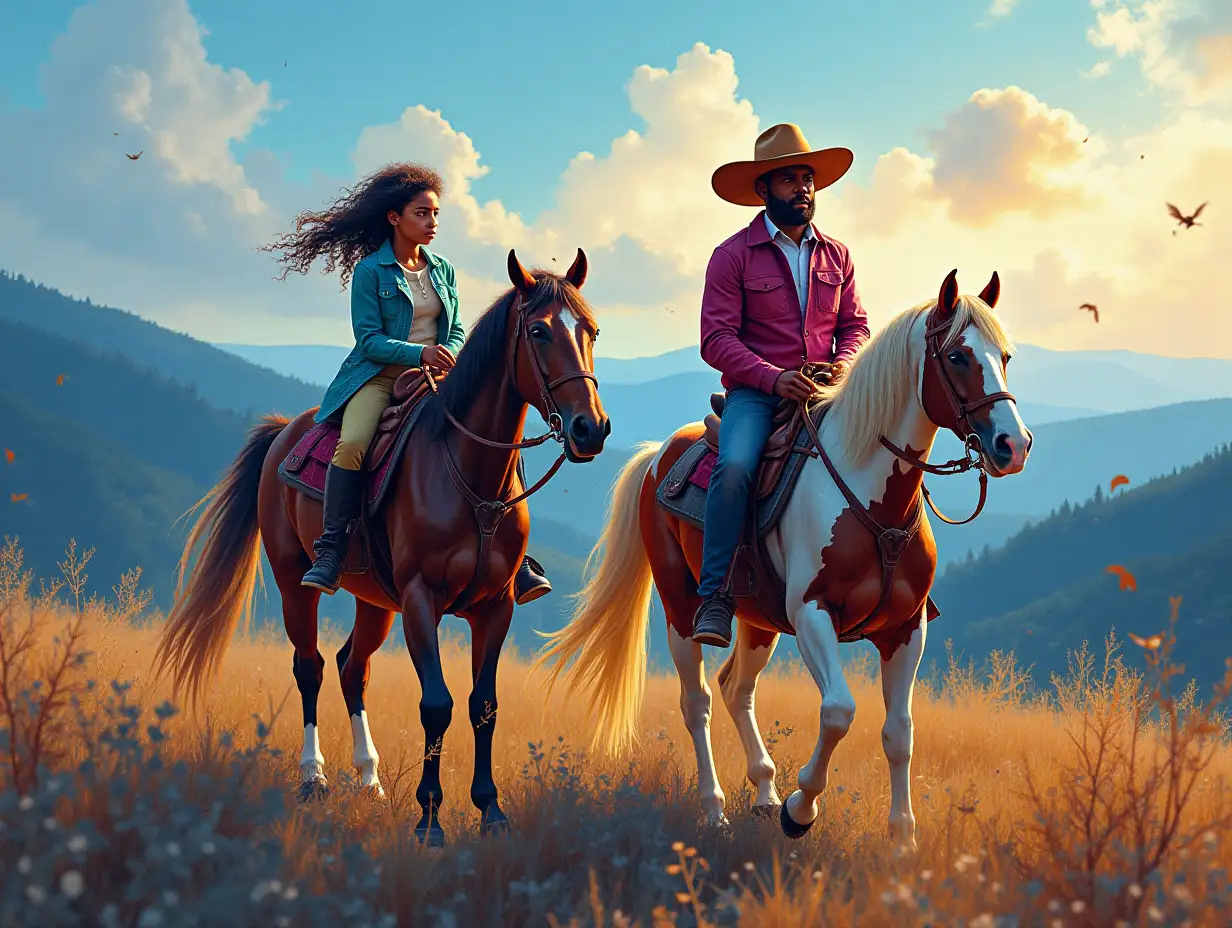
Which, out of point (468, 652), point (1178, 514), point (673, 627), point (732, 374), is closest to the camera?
point (732, 374)

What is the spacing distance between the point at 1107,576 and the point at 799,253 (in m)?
94.7

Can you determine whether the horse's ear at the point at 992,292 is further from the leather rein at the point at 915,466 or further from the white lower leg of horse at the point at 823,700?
the white lower leg of horse at the point at 823,700

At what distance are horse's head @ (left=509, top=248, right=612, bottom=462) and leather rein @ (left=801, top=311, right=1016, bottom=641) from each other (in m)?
1.25

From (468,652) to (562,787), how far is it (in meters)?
9.47

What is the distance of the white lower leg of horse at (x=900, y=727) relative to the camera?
523cm

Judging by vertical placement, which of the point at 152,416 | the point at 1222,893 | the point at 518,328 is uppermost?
the point at 152,416

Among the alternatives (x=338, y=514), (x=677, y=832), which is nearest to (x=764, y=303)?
(x=338, y=514)

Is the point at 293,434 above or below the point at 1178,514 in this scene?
below

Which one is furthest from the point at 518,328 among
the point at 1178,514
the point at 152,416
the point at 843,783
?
the point at 152,416

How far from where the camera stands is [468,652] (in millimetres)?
14539

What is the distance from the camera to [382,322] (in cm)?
630

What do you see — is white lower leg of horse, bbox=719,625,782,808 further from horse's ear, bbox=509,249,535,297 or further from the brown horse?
horse's ear, bbox=509,249,535,297

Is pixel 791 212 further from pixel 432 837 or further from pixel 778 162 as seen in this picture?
pixel 432 837

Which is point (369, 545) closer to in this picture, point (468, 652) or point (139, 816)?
point (139, 816)
